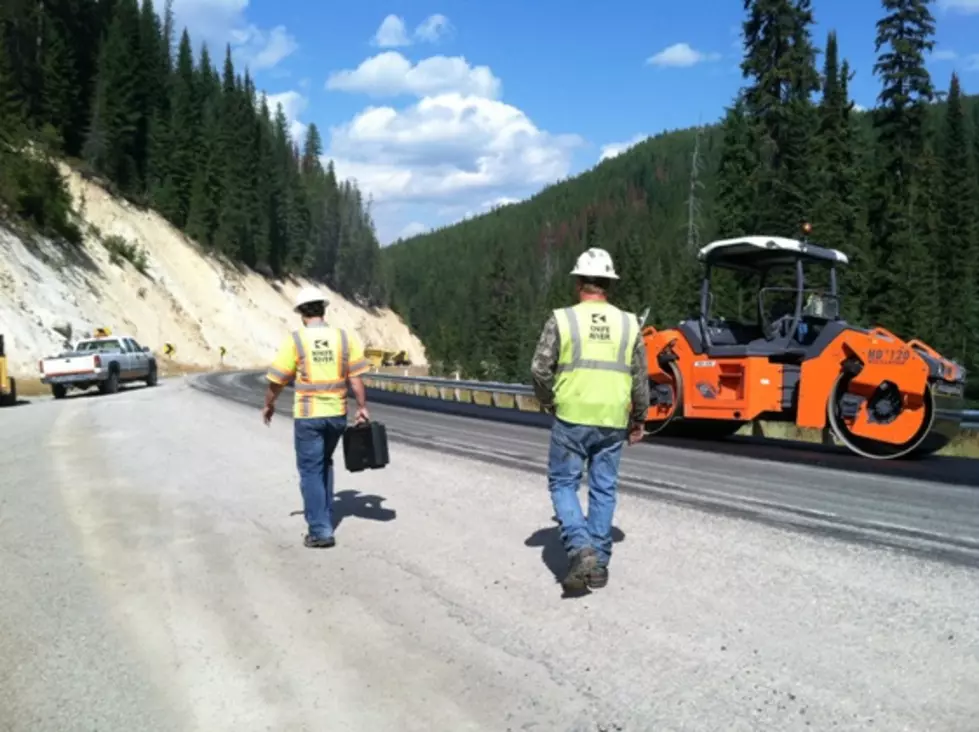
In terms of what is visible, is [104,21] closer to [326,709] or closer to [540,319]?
[540,319]

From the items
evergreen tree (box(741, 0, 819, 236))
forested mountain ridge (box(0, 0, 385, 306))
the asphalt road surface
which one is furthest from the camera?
forested mountain ridge (box(0, 0, 385, 306))

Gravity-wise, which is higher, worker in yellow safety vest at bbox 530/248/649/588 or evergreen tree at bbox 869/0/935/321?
evergreen tree at bbox 869/0/935/321

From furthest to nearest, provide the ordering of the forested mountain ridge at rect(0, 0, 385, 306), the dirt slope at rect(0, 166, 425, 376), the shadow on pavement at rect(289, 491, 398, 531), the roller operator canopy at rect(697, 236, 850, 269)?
the forested mountain ridge at rect(0, 0, 385, 306)
the dirt slope at rect(0, 166, 425, 376)
the roller operator canopy at rect(697, 236, 850, 269)
the shadow on pavement at rect(289, 491, 398, 531)

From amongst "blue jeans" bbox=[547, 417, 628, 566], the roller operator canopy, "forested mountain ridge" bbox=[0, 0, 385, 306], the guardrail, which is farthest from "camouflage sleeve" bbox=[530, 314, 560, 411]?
"forested mountain ridge" bbox=[0, 0, 385, 306]

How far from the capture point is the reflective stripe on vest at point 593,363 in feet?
17.9

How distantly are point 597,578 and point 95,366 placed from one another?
85.9 ft

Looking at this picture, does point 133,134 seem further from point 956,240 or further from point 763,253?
point 763,253

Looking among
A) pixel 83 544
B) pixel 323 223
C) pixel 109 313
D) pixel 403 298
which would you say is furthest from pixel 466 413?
pixel 403 298

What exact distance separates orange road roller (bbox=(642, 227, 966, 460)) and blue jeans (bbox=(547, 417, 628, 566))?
18.2ft

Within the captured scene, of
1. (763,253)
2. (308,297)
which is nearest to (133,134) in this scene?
(763,253)

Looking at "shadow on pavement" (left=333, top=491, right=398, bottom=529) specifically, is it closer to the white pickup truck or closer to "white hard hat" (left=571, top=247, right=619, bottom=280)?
"white hard hat" (left=571, top=247, right=619, bottom=280)

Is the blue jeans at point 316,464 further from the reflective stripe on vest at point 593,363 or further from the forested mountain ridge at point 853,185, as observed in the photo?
the forested mountain ridge at point 853,185

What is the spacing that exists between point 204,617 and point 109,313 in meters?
49.7

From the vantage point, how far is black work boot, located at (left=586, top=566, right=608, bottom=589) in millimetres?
5312
